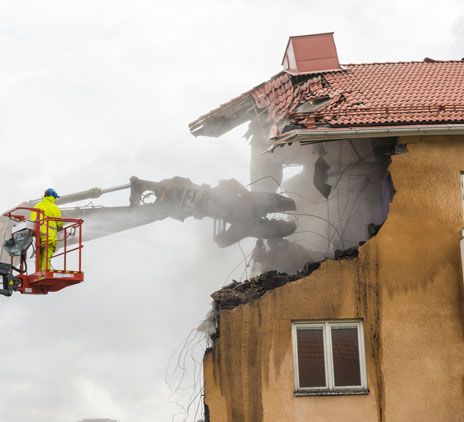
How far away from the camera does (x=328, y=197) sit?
15.4 meters

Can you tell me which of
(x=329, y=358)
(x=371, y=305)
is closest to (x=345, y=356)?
(x=329, y=358)

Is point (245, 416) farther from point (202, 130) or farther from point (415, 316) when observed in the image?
point (202, 130)

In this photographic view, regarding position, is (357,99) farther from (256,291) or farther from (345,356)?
(345,356)

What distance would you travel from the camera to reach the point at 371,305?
12.5 metres

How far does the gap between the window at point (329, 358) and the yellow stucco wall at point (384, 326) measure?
152 mm

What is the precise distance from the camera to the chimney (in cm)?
1717

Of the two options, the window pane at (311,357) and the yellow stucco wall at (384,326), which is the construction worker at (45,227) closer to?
the yellow stucco wall at (384,326)

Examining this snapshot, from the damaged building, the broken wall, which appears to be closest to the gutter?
the damaged building

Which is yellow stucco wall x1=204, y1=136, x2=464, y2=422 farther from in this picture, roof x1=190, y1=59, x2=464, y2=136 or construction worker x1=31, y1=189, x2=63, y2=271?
construction worker x1=31, y1=189, x2=63, y2=271

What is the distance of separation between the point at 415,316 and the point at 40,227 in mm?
6852

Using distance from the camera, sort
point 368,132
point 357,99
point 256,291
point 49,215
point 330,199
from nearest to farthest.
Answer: point 368,132
point 256,291
point 49,215
point 357,99
point 330,199

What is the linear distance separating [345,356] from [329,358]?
11.3 inches

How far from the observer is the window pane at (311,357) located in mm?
12391

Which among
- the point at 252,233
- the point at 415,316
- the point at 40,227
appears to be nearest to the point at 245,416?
the point at 415,316
